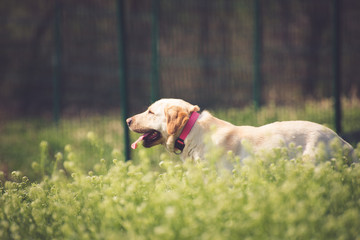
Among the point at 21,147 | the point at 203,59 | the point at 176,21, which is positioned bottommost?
the point at 21,147

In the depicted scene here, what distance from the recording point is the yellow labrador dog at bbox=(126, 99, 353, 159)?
3.99m

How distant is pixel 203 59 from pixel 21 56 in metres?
3.98

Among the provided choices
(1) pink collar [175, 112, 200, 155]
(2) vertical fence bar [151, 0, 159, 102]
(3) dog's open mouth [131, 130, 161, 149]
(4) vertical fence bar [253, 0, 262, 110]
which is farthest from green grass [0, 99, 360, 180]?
(1) pink collar [175, 112, 200, 155]

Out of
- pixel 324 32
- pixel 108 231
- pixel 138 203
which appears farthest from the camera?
pixel 324 32

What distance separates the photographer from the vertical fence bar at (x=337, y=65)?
6.43 metres

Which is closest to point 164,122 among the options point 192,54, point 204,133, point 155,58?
point 204,133

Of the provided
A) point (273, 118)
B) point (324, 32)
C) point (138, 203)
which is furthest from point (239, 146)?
point (324, 32)

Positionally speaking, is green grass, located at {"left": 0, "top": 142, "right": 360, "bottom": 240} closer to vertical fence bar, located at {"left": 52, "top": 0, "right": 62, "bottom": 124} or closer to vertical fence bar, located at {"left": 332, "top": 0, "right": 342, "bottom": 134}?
vertical fence bar, located at {"left": 332, "top": 0, "right": 342, "bottom": 134}

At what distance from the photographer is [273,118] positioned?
7387mm

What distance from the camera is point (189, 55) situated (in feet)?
26.8

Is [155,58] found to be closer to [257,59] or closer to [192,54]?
[192,54]

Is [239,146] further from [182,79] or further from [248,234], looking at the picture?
[182,79]

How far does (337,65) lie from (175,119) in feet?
11.2

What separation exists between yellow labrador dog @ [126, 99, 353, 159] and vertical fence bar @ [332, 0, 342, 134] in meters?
2.40
